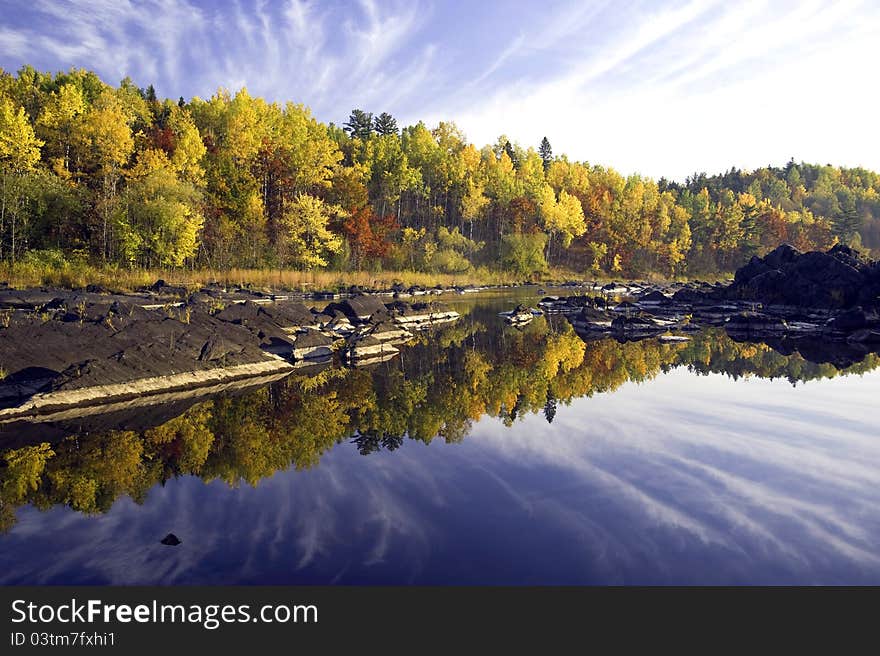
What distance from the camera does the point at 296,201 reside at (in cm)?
6950

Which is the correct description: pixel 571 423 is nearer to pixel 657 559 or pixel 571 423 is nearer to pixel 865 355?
pixel 657 559

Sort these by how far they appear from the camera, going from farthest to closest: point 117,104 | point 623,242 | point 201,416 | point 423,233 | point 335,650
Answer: point 623,242, point 423,233, point 117,104, point 201,416, point 335,650

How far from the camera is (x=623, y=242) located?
11712 centimetres

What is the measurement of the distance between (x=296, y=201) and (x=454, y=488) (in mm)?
64280

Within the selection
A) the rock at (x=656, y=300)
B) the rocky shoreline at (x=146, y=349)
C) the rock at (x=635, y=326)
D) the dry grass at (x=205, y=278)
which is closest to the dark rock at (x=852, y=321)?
the rock at (x=635, y=326)

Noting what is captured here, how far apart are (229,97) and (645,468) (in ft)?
313

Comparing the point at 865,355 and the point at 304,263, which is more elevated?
→ the point at 304,263

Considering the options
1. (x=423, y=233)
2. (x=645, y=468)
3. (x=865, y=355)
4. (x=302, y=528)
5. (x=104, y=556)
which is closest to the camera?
(x=104, y=556)

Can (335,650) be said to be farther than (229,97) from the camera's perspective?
No

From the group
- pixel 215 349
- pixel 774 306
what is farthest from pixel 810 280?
pixel 215 349

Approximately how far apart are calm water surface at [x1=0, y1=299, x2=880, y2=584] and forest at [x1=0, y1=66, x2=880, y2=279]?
136 ft

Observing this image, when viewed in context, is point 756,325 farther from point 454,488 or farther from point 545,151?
point 545,151

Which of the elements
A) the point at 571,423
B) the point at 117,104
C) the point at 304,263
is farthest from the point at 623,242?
the point at 571,423

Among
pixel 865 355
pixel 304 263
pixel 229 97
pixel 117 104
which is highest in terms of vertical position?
pixel 229 97
